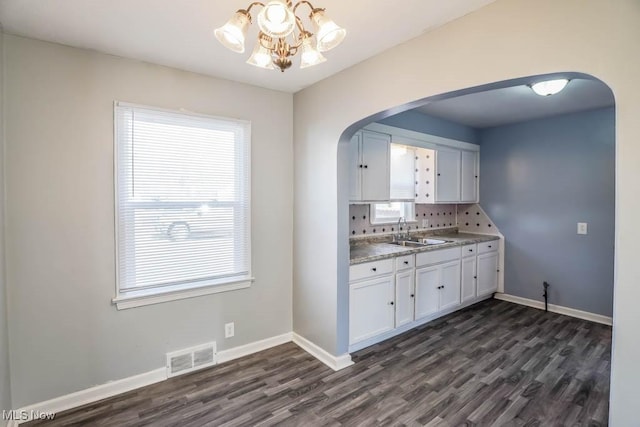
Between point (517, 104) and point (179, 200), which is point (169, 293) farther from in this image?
point (517, 104)

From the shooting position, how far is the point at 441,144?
4141 millimetres

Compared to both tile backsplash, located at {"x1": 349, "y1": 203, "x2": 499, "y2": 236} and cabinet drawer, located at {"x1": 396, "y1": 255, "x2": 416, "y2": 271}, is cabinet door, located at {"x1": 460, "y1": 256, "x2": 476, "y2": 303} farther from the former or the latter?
cabinet drawer, located at {"x1": 396, "y1": 255, "x2": 416, "y2": 271}

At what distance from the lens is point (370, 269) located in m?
2.96

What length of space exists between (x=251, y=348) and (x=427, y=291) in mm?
1938

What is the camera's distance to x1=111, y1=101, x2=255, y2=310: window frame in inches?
90.3

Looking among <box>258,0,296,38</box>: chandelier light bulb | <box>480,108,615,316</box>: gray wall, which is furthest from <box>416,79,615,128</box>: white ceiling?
<box>258,0,296,38</box>: chandelier light bulb

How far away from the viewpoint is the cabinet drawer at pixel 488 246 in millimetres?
4191

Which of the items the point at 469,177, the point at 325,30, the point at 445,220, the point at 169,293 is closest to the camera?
the point at 325,30

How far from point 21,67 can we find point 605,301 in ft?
18.6

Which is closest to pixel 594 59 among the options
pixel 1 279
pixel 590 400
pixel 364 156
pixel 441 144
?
pixel 364 156

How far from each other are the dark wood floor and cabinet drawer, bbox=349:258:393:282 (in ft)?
2.34

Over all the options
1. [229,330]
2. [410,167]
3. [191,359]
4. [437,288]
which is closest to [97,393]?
[191,359]

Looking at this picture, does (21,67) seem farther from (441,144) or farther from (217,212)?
(441,144)

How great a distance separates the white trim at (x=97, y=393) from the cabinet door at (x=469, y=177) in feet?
Answer: 13.6
